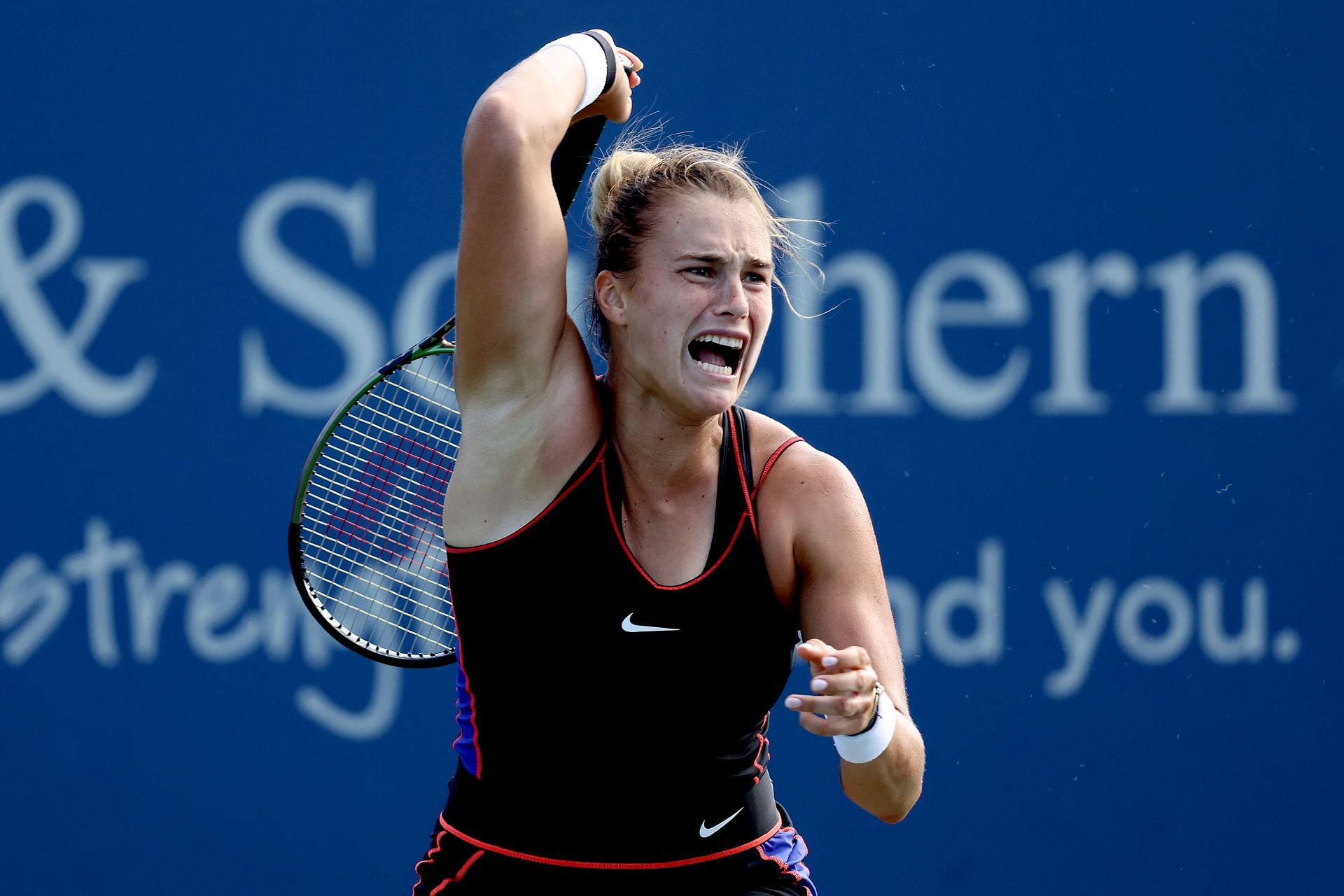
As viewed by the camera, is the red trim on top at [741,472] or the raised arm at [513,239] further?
the red trim on top at [741,472]

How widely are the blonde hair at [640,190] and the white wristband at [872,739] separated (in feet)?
2.40

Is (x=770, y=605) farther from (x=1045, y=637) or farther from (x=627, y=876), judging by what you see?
(x=1045, y=637)

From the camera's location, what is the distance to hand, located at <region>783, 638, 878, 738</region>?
1.61 meters

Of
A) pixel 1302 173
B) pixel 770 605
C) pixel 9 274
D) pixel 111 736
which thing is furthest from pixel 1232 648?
pixel 9 274

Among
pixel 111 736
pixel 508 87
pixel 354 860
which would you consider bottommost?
pixel 354 860

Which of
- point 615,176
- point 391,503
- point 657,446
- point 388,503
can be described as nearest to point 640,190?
point 615,176

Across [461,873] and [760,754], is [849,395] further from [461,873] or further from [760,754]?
[461,873]

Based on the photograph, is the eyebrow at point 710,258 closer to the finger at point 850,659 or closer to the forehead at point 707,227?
the forehead at point 707,227

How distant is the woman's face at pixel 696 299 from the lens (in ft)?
6.52

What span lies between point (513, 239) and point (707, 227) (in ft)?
0.98

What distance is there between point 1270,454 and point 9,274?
3.31 meters

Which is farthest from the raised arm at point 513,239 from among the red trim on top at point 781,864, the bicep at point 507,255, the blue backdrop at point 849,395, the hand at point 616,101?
the blue backdrop at point 849,395

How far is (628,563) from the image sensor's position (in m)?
1.94

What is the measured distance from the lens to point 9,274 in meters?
3.63
